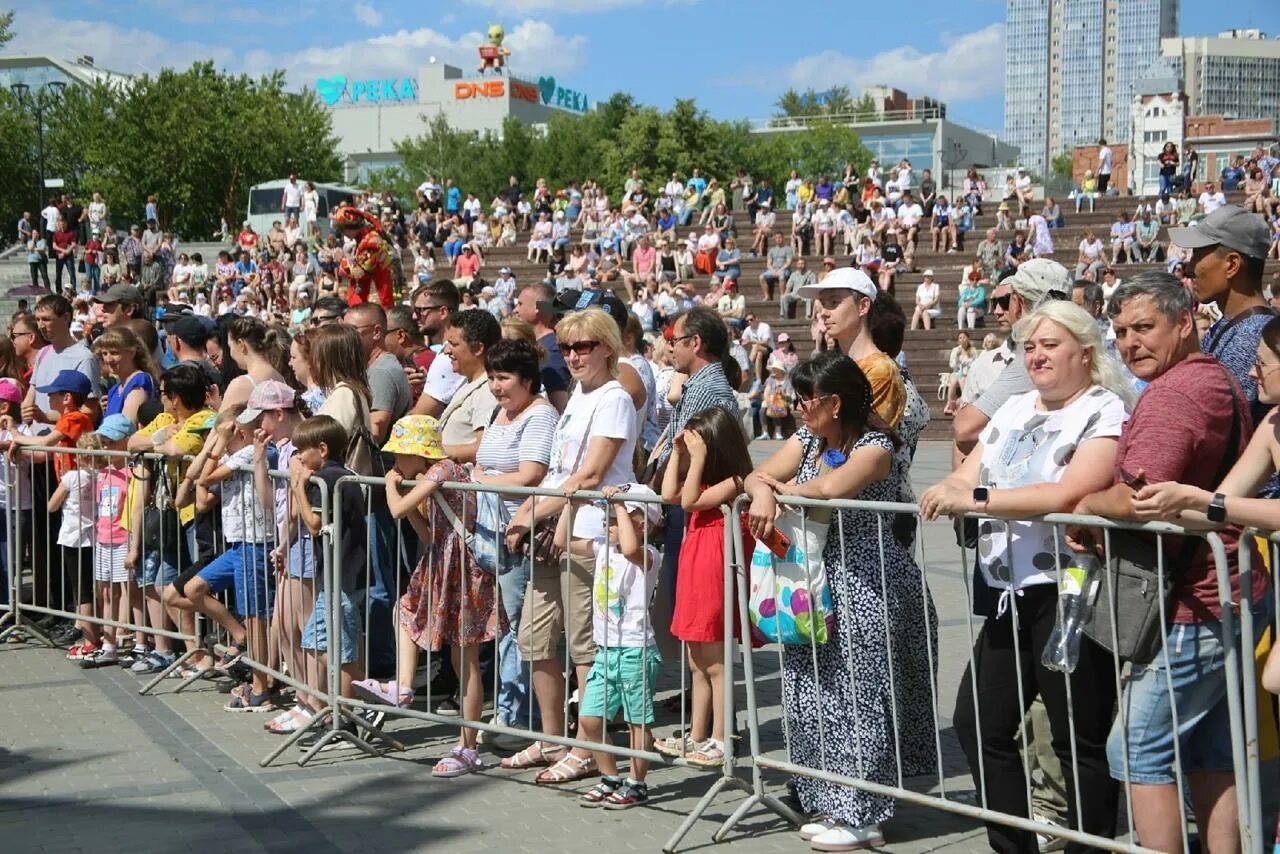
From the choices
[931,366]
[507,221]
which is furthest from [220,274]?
[931,366]

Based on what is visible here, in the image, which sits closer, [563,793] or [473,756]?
[563,793]

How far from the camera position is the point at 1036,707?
5051mm

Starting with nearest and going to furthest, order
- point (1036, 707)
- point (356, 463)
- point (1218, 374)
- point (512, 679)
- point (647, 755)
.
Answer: point (1218, 374) < point (1036, 707) < point (647, 755) < point (512, 679) < point (356, 463)

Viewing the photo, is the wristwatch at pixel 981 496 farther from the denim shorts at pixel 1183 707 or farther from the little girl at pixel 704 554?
the little girl at pixel 704 554

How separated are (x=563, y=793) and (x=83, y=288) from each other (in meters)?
32.6

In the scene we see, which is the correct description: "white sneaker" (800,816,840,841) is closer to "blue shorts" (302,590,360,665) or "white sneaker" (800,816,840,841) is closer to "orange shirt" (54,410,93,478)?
"blue shorts" (302,590,360,665)

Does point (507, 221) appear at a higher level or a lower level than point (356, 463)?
higher

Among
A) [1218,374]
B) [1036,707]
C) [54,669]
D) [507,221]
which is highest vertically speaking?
[507,221]

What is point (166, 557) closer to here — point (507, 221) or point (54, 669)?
point (54, 669)

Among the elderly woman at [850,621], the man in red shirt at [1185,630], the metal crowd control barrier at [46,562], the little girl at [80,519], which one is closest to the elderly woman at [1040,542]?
the man in red shirt at [1185,630]

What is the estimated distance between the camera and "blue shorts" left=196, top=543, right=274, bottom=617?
709 cm

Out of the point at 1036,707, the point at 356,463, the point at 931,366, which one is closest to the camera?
the point at 1036,707

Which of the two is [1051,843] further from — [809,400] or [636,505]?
[636,505]

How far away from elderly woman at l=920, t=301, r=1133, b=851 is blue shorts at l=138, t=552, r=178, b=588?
Result: 495 centimetres
